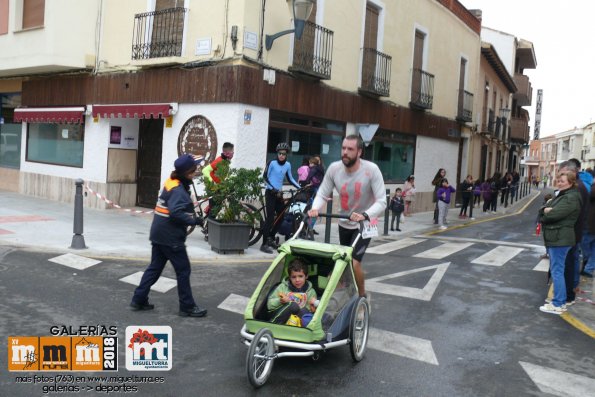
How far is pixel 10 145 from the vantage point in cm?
1820

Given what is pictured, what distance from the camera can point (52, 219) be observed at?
11828 mm

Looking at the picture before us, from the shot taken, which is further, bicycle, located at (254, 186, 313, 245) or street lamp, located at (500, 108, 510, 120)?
street lamp, located at (500, 108, 510, 120)

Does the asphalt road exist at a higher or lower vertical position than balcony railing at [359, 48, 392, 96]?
lower

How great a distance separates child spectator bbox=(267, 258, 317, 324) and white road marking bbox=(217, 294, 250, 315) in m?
1.40

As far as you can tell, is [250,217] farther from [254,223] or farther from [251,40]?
[251,40]

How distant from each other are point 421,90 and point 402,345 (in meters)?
15.7

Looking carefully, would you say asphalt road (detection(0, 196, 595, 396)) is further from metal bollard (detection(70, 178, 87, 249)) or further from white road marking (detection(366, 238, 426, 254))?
white road marking (detection(366, 238, 426, 254))

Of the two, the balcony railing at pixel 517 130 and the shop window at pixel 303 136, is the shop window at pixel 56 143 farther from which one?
the balcony railing at pixel 517 130

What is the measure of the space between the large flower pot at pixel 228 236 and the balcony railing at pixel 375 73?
806 centimetres

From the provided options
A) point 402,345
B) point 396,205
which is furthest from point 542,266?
point 402,345

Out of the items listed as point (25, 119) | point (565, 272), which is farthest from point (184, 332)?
point (25, 119)

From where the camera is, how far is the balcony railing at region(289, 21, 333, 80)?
1334 cm

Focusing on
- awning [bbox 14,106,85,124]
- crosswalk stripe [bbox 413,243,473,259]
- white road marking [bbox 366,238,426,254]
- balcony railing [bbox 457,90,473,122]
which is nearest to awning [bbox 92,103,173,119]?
awning [bbox 14,106,85,124]

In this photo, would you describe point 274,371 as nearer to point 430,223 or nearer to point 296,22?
point 296,22
